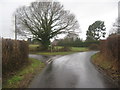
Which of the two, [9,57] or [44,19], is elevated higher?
[44,19]

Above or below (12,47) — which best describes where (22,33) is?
above

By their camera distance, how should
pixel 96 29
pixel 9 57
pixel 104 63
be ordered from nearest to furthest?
pixel 9 57, pixel 104 63, pixel 96 29

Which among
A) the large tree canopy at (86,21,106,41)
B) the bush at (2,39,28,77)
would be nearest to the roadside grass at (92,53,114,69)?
the bush at (2,39,28,77)

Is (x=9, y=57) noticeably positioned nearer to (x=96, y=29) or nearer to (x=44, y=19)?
(x=44, y=19)

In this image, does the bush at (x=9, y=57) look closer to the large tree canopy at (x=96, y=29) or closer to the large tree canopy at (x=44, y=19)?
the large tree canopy at (x=44, y=19)

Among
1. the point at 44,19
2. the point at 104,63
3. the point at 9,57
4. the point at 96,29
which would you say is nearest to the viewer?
the point at 9,57

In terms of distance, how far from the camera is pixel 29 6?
3406cm

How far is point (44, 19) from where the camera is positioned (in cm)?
3409

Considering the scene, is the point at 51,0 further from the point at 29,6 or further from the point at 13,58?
the point at 13,58

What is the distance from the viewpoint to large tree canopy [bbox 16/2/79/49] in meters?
33.3

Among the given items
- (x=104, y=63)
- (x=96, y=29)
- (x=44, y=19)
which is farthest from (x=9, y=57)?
(x=96, y=29)

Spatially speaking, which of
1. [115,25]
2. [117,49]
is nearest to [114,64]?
[117,49]

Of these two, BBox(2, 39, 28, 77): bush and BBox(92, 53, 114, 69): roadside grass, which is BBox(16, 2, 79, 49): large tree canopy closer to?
BBox(92, 53, 114, 69): roadside grass

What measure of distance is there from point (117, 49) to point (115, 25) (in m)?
40.7
